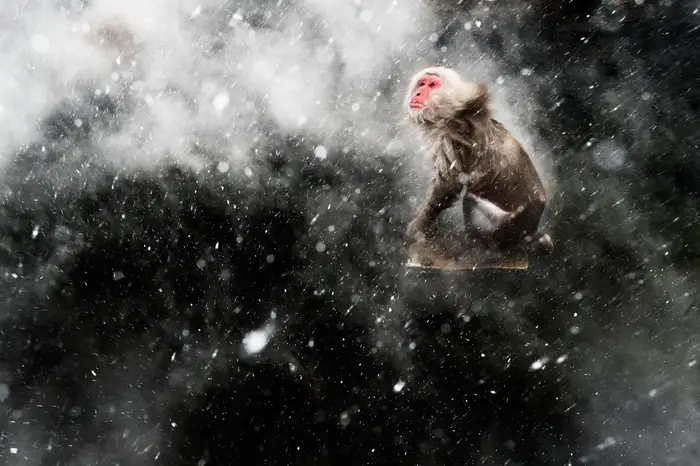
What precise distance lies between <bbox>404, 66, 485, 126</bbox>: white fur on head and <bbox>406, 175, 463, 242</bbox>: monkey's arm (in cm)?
28

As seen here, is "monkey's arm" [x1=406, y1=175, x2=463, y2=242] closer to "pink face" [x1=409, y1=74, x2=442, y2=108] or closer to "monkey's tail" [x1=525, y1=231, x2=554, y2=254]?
"pink face" [x1=409, y1=74, x2=442, y2=108]

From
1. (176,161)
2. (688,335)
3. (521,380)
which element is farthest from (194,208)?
(688,335)

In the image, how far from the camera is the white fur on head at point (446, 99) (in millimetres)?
2639

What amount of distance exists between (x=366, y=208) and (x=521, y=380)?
1.66 meters

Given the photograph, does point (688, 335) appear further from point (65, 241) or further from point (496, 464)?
point (65, 241)

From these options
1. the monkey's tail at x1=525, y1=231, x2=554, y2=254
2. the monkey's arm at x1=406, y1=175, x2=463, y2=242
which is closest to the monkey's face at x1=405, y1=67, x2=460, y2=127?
the monkey's arm at x1=406, y1=175, x2=463, y2=242

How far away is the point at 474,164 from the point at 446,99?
0.31 metres

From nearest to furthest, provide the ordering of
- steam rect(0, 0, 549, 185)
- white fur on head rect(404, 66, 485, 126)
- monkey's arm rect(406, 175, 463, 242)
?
white fur on head rect(404, 66, 485, 126), monkey's arm rect(406, 175, 463, 242), steam rect(0, 0, 549, 185)

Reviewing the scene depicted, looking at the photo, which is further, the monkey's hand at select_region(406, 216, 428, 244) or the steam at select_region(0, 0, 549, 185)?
the steam at select_region(0, 0, 549, 185)

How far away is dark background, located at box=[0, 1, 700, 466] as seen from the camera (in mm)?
3332

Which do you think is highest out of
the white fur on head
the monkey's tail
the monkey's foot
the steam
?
the steam

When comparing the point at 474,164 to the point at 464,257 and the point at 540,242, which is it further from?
the point at 540,242

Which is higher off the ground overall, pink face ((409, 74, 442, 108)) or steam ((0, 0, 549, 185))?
steam ((0, 0, 549, 185))

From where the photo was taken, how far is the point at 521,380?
4191 mm
